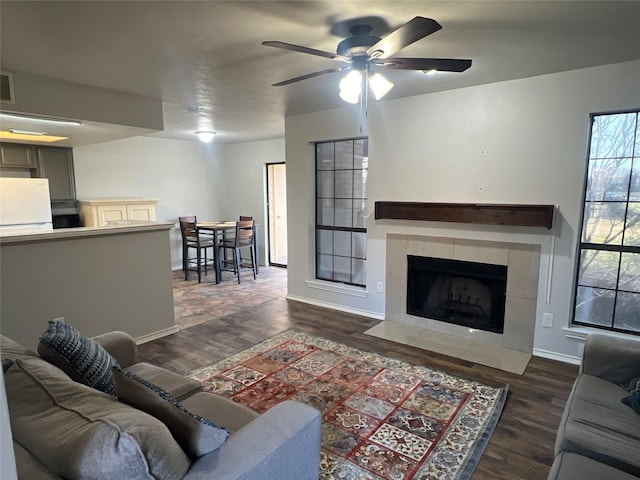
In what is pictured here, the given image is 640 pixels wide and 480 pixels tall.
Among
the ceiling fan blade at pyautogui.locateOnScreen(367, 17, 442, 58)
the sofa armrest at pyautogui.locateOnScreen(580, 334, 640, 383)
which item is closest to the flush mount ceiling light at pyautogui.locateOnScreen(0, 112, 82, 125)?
the ceiling fan blade at pyautogui.locateOnScreen(367, 17, 442, 58)

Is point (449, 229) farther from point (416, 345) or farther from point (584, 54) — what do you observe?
point (584, 54)

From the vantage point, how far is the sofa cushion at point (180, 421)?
125cm

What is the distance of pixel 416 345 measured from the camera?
368 cm

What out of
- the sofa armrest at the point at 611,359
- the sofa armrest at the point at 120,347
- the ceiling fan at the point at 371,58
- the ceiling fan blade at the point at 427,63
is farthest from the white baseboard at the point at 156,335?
the sofa armrest at the point at 611,359

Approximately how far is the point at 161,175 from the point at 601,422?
279 inches

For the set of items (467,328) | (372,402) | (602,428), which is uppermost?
(602,428)

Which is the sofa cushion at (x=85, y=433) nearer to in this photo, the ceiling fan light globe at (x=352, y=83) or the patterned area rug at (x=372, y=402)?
the patterned area rug at (x=372, y=402)

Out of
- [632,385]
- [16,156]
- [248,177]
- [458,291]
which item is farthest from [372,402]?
[248,177]

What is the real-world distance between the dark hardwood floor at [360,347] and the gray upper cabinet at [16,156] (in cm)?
264

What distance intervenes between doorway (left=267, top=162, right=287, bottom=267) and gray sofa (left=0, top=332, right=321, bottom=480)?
6068 millimetres

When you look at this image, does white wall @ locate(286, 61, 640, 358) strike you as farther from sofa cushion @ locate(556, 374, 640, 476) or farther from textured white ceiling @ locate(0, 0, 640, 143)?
sofa cushion @ locate(556, 374, 640, 476)

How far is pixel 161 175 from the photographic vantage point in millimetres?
6992

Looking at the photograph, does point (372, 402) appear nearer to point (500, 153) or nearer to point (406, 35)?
point (406, 35)

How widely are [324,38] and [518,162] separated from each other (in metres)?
2.12
